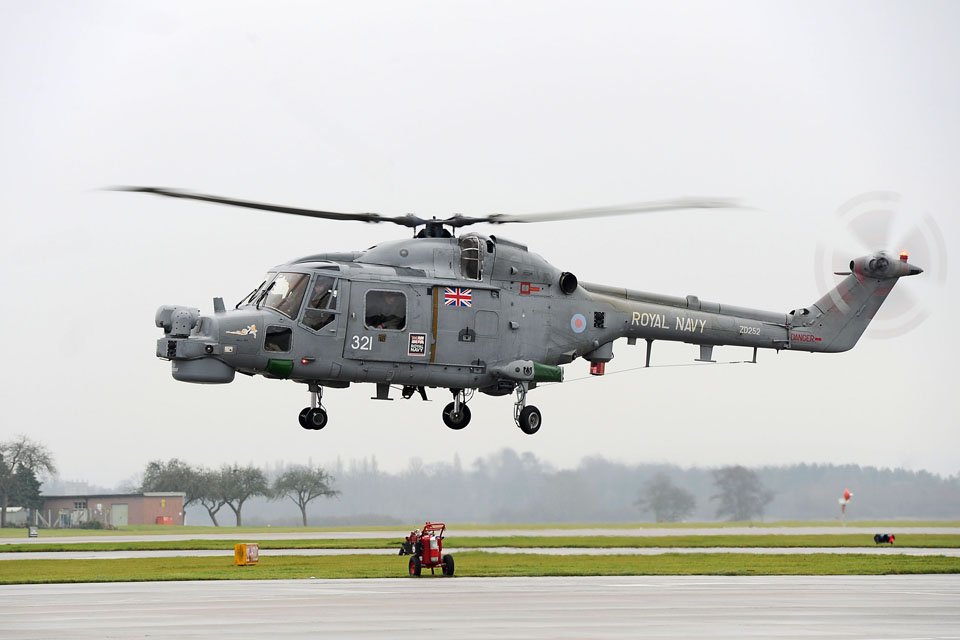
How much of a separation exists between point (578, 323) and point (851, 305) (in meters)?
9.09

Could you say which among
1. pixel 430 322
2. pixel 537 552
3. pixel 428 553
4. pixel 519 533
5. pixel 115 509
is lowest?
pixel 537 552

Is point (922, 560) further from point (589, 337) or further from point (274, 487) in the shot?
point (274, 487)

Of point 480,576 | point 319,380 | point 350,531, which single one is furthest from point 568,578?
point 350,531

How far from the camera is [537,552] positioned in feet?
130

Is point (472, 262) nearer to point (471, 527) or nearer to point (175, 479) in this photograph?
point (471, 527)

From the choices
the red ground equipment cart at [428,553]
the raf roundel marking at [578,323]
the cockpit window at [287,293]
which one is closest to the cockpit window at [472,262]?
the raf roundel marking at [578,323]

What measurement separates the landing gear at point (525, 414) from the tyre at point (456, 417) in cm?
121

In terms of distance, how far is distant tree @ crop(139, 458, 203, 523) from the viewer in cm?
7212

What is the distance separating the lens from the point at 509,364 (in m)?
27.8

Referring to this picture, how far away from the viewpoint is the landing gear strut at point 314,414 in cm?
2689

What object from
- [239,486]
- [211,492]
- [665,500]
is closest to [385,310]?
[665,500]

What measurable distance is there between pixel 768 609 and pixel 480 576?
30.5ft

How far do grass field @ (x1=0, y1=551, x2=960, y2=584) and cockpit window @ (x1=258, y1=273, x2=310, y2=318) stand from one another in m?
7.05

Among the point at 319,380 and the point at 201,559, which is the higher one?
the point at 319,380
